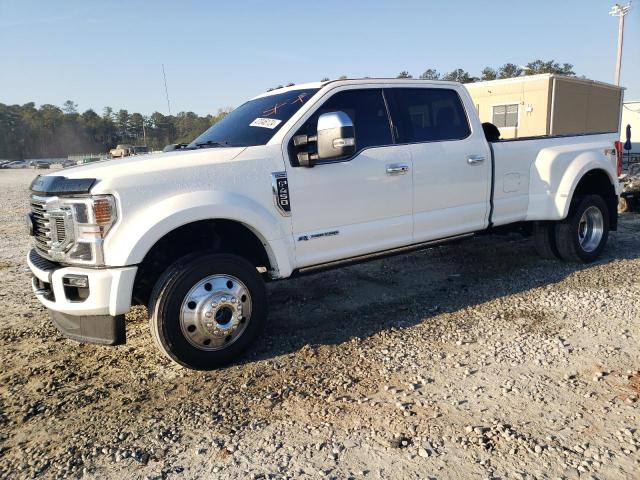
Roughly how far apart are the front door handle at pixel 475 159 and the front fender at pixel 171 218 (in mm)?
2256

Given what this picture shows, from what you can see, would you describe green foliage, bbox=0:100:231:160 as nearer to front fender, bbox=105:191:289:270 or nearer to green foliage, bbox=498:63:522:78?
green foliage, bbox=498:63:522:78

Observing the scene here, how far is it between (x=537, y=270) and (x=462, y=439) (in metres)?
3.78

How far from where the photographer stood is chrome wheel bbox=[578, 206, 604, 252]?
20.4 ft

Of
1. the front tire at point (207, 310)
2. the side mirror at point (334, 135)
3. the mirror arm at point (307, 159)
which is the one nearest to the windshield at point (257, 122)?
the mirror arm at point (307, 159)

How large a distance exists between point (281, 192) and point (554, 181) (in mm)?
3381

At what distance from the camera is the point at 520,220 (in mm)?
5566

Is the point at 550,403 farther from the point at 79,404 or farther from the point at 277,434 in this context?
the point at 79,404

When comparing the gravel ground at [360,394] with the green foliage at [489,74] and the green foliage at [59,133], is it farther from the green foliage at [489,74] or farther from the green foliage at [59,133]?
the green foliage at [59,133]

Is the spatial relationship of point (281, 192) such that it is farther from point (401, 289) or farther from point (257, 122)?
point (401, 289)

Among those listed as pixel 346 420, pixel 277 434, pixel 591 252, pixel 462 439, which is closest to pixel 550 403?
pixel 462 439

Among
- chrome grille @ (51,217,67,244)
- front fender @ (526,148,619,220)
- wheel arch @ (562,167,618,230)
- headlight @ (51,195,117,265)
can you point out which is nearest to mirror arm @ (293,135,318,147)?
headlight @ (51,195,117,265)

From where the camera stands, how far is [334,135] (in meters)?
3.76

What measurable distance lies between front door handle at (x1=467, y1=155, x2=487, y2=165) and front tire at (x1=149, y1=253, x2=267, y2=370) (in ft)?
8.08

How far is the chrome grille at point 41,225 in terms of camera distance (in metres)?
3.49
